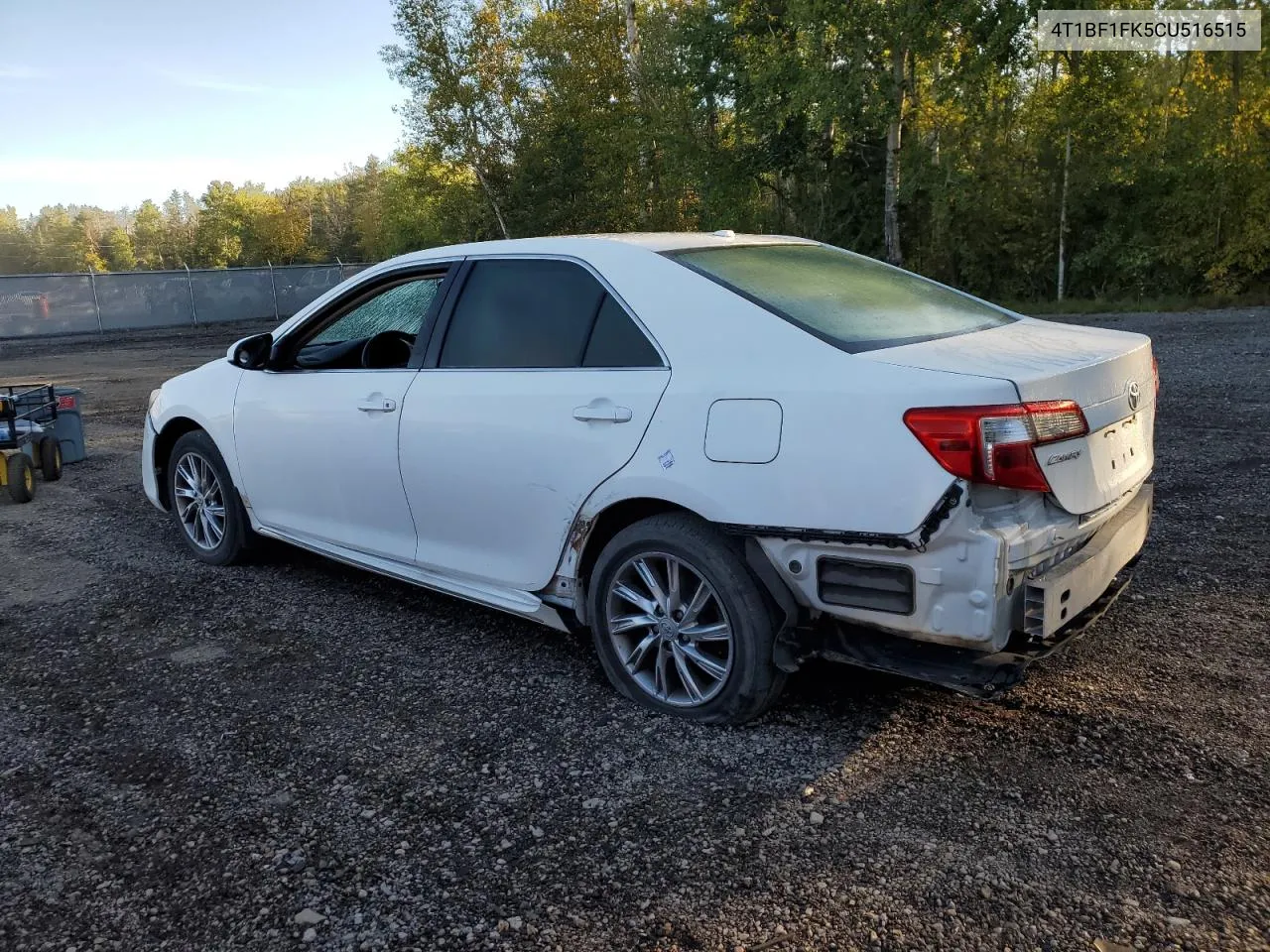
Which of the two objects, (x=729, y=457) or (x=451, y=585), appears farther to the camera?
(x=451, y=585)

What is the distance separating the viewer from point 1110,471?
3.16 m

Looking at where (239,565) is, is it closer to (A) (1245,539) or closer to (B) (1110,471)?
(B) (1110,471)

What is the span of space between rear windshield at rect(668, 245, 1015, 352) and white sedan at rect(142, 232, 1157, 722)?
16 millimetres

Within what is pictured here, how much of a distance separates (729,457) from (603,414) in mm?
555

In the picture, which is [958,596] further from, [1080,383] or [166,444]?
[166,444]

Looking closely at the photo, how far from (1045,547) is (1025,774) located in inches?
27.6

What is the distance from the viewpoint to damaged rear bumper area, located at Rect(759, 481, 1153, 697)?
273 centimetres

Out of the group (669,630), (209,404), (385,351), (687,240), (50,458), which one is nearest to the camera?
(669,630)

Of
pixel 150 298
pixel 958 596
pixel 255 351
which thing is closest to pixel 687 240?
pixel 958 596

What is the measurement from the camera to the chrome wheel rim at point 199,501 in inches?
213

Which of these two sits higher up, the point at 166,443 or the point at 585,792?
the point at 166,443

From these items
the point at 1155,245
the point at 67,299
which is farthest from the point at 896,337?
the point at 67,299

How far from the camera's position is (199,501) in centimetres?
549

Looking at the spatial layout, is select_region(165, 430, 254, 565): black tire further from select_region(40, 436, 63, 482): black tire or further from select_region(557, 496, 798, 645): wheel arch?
select_region(40, 436, 63, 482): black tire
